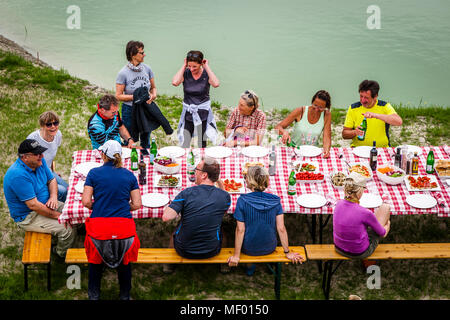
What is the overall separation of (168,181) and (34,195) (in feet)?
4.28

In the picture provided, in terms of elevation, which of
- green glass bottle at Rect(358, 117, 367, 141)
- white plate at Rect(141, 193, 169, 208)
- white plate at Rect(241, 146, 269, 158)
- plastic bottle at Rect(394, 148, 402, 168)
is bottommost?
white plate at Rect(141, 193, 169, 208)

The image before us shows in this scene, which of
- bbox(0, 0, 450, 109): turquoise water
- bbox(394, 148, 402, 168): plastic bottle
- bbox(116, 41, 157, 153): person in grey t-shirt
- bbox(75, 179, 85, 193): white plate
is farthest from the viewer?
bbox(0, 0, 450, 109): turquoise water

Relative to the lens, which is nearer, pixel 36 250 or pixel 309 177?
pixel 36 250

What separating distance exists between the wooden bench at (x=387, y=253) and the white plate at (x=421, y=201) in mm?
421

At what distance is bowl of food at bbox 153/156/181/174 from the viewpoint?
5.59m

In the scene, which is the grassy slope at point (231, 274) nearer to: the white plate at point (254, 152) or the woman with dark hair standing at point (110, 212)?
the woman with dark hair standing at point (110, 212)

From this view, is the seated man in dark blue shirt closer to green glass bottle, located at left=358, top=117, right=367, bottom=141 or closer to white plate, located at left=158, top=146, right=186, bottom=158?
white plate, located at left=158, top=146, right=186, bottom=158

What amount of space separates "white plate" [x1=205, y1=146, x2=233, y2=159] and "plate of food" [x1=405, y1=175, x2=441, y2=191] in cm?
192

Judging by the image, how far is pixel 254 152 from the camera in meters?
6.07

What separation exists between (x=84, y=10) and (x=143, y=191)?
12773 millimetres

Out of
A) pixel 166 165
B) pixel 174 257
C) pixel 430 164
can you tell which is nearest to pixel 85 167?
pixel 166 165

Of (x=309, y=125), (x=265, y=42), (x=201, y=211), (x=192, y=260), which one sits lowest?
(x=192, y=260)

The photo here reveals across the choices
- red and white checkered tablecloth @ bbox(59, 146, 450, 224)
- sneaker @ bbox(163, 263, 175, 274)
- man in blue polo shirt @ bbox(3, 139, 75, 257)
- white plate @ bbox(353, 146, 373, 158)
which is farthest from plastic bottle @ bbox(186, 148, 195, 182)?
white plate @ bbox(353, 146, 373, 158)

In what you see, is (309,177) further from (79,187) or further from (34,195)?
(34,195)
